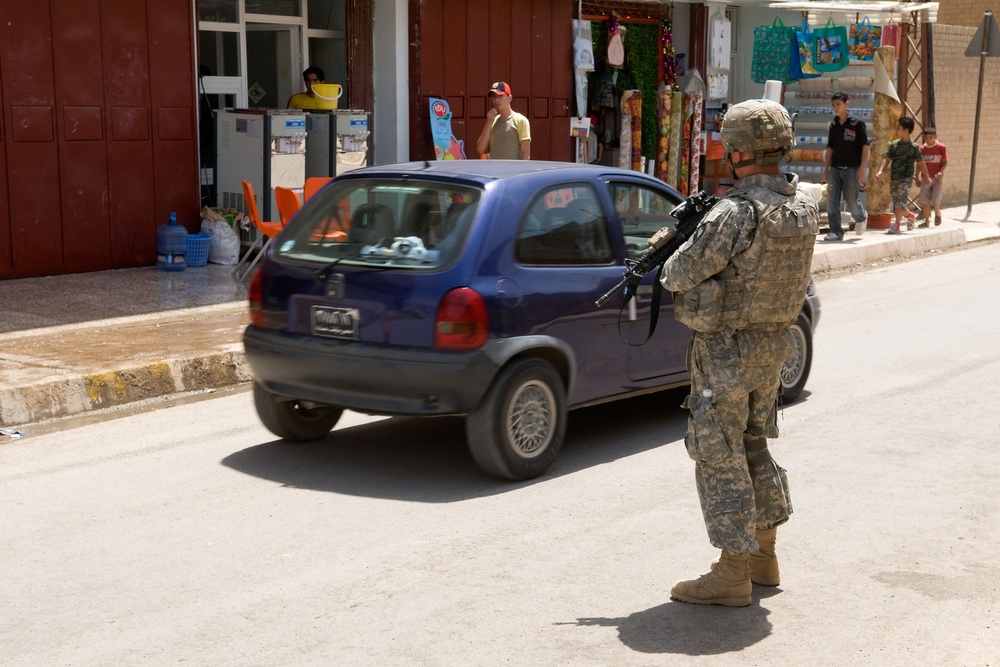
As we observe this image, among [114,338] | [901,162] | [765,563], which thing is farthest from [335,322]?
[901,162]

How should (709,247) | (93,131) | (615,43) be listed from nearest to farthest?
(709,247)
(93,131)
(615,43)

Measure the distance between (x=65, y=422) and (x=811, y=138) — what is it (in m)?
13.9

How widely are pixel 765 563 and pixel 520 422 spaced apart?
1.80 metres

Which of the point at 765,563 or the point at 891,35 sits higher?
the point at 891,35

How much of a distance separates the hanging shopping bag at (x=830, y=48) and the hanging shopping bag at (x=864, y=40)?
126 millimetres

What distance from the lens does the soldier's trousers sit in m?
4.74

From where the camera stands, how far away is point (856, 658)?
4.39 metres

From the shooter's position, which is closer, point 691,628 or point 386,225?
point 691,628

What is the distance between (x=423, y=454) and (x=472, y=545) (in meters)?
1.61

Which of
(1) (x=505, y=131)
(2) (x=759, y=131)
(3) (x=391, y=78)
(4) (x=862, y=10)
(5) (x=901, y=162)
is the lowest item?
(5) (x=901, y=162)

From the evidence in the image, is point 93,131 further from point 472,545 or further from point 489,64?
point 472,545

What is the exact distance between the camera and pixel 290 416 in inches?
283

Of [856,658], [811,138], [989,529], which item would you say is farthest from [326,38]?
[856,658]

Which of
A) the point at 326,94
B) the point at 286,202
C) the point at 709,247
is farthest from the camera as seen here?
the point at 326,94
